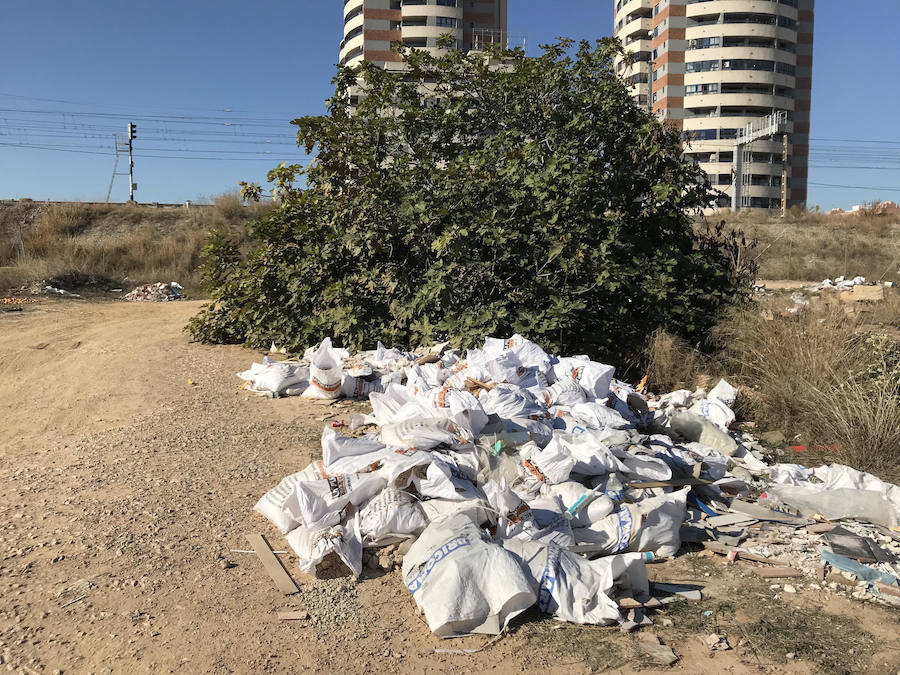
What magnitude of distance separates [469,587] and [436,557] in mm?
193

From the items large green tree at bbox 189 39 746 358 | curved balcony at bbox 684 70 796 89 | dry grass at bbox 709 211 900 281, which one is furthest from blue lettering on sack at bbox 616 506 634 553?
curved balcony at bbox 684 70 796 89

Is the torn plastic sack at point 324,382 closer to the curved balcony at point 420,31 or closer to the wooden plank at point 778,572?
the wooden plank at point 778,572

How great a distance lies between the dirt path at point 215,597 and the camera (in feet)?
7.90

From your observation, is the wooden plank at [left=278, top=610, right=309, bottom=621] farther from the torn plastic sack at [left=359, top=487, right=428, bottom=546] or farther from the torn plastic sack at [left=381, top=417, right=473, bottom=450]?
the torn plastic sack at [left=381, top=417, right=473, bottom=450]

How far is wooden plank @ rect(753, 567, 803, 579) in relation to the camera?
3.05m

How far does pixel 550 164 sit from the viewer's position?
21.2ft

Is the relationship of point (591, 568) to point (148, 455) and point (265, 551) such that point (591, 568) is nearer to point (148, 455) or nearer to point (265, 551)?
point (265, 551)

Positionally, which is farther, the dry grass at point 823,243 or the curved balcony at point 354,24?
the curved balcony at point 354,24

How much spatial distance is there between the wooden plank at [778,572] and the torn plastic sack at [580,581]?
0.61m

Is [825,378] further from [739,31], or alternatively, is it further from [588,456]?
[739,31]

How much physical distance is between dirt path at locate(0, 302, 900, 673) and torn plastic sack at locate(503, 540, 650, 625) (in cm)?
6

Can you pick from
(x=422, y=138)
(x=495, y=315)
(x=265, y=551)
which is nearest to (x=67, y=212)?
(x=422, y=138)

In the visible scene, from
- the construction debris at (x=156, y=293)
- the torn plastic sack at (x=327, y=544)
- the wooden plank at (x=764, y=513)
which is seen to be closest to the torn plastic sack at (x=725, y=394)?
the wooden plank at (x=764, y=513)

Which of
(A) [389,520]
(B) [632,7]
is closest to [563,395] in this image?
(A) [389,520]
